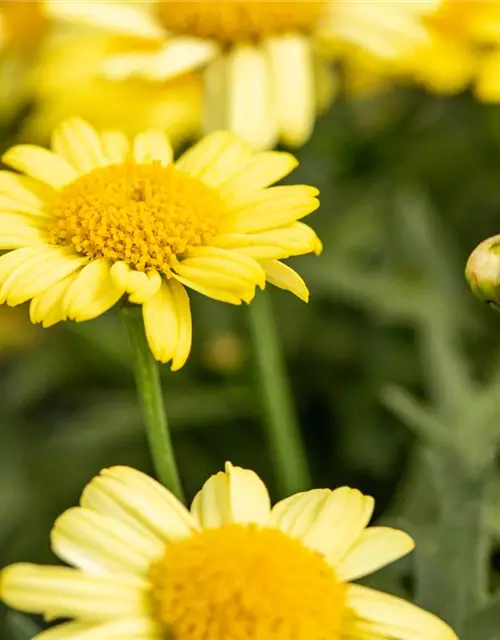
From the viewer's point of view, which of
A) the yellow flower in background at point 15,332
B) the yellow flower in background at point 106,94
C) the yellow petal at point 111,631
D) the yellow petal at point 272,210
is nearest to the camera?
the yellow petal at point 111,631

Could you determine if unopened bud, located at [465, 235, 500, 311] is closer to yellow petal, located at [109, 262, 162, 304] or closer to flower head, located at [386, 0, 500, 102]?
yellow petal, located at [109, 262, 162, 304]

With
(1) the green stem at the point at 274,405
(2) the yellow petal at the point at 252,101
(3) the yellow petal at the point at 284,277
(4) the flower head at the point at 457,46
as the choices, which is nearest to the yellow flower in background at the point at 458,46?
(4) the flower head at the point at 457,46

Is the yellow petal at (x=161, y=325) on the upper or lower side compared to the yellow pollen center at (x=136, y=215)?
lower

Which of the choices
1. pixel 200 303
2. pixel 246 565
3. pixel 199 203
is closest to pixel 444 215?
pixel 200 303

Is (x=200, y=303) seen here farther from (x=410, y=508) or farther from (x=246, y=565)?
(x=246, y=565)

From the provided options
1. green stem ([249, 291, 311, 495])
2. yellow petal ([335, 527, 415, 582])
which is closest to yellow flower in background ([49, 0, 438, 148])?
green stem ([249, 291, 311, 495])

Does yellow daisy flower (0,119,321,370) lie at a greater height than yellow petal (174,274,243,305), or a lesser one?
greater

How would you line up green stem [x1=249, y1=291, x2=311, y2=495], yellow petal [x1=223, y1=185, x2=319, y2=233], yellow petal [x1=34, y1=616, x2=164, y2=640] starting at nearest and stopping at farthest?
1. yellow petal [x1=34, y1=616, x2=164, y2=640]
2. yellow petal [x1=223, y1=185, x2=319, y2=233]
3. green stem [x1=249, y1=291, x2=311, y2=495]

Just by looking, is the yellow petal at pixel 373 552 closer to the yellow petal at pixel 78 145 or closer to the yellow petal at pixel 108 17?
the yellow petal at pixel 78 145
